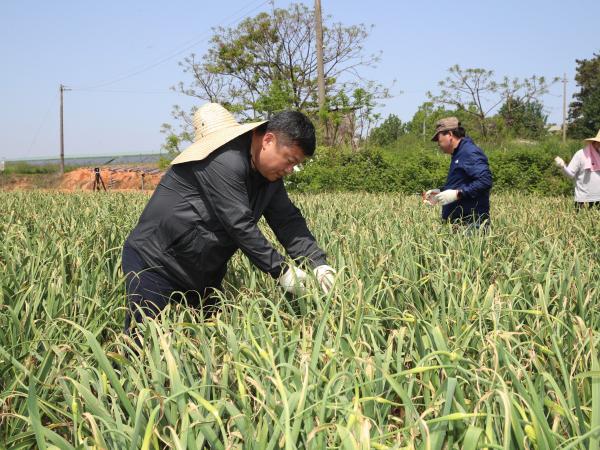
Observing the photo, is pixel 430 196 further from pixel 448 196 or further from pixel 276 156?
pixel 276 156

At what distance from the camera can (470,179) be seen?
4.19 meters

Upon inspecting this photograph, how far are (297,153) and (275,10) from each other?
65.3 feet

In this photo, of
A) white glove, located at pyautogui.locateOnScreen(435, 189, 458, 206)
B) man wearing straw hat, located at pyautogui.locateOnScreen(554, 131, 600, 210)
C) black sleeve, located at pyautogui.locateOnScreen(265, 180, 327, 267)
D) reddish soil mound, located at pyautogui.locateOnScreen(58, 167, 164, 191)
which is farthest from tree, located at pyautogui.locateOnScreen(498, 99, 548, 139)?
black sleeve, located at pyautogui.locateOnScreen(265, 180, 327, 267)

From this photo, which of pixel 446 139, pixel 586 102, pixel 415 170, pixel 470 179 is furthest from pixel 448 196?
pixel 586 102

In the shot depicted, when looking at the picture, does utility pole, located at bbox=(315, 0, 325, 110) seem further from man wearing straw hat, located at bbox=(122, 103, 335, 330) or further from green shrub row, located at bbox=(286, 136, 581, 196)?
man wearing straw hat, located at bbox=(122, 103, 335, 330)

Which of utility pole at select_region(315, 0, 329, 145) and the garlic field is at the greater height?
utility pole at select_region(315, 0, 329, 145)

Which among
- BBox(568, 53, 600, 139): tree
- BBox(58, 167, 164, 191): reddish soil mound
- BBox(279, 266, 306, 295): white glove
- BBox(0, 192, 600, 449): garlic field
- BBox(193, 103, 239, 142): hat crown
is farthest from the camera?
BBox(568, 53, 600, 139): tree

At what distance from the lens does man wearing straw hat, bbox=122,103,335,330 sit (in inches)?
87.7

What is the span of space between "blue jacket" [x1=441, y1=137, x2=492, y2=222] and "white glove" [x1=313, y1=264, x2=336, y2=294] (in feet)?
6.53

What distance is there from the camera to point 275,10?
68.5ft

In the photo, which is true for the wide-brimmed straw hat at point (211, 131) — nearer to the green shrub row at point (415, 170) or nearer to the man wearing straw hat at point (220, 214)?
the man wearing straw hat at point (220, 214)

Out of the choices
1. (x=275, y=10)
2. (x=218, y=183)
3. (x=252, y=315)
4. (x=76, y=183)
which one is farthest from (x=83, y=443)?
(x=76, y=183)

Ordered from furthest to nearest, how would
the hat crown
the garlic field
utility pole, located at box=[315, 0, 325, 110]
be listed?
utility pole, located at box=[315, 0, 325, 110] < the hat crown < the garlic field

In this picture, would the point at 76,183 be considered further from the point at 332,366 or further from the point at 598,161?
the point at 332,366
